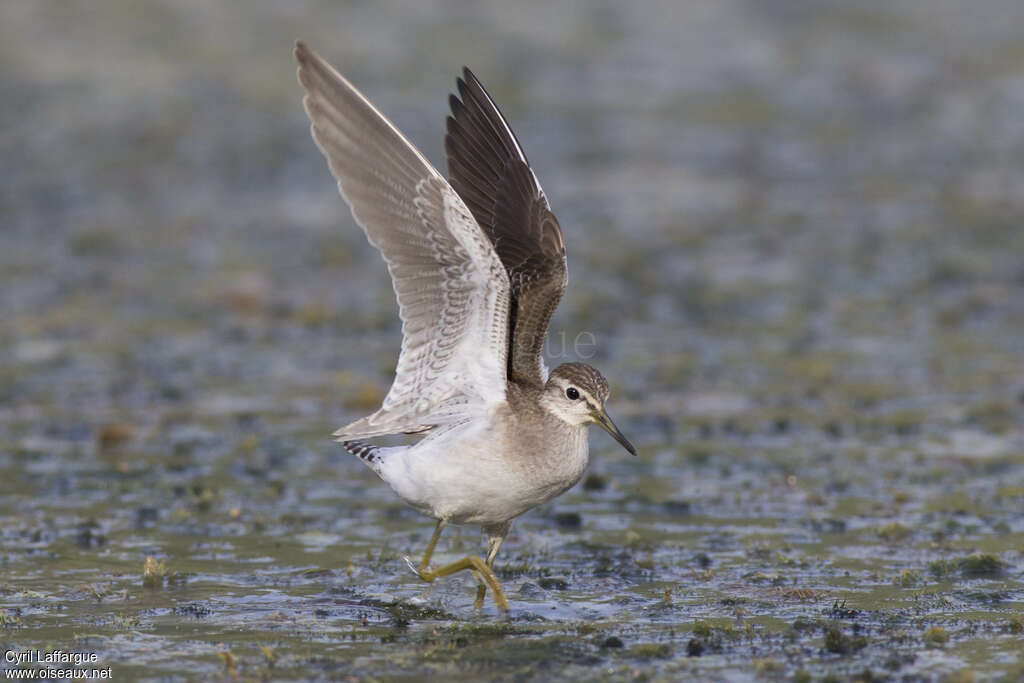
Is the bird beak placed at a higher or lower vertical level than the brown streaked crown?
lower

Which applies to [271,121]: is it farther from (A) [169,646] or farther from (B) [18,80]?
(A) [169,646]

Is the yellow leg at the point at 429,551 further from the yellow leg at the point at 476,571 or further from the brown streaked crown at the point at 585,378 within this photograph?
the brown streaked crown at the point at 585,378

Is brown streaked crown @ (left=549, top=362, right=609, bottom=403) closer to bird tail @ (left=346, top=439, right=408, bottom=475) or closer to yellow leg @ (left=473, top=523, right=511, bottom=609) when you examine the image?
yellow leg @ (left=473, top=523, right=511, bottom=609)

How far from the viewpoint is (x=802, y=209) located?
17.8 meters

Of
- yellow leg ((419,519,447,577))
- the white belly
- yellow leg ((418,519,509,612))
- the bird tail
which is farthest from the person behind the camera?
the bird tail

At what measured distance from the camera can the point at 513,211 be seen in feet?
27.8

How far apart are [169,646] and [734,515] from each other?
12.9 feet

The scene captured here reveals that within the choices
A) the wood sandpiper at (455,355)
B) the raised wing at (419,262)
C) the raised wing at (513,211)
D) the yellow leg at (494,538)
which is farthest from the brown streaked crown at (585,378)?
the yellow leg at (494,538)

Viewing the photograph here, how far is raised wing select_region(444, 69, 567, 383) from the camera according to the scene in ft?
26.5

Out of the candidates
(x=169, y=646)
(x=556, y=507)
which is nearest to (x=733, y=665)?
(x=169, y=646)

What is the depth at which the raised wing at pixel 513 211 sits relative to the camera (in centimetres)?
806

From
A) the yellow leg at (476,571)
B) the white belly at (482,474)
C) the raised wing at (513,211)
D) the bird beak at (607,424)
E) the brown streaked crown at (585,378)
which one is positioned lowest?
the yellow leg at (476,571)

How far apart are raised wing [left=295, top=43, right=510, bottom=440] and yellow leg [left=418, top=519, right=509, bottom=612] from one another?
71cm

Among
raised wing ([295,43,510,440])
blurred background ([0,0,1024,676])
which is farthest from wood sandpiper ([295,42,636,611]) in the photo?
blurred background ([0,0,1024,676])
